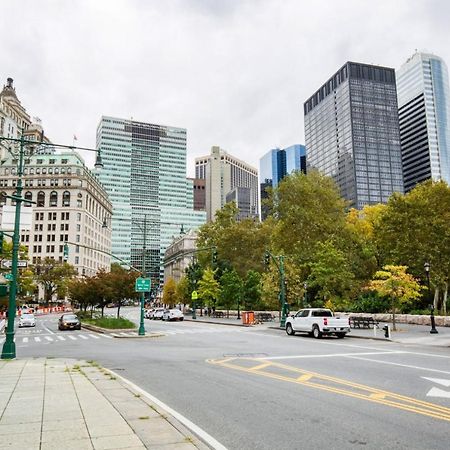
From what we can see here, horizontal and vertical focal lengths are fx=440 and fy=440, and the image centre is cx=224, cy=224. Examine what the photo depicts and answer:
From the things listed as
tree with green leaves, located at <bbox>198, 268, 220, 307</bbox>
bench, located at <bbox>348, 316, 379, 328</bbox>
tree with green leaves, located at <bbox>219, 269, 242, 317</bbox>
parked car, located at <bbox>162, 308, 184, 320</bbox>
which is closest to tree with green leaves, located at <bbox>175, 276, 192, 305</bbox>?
tree with green leaves, located at <bbox>198, 268, 220, 307</bbox>

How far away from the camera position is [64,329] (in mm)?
40938

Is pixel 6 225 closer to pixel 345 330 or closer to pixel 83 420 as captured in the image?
pixel 83 420

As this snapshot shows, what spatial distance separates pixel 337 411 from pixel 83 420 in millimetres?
4590

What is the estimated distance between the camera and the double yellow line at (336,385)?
845 centimetres

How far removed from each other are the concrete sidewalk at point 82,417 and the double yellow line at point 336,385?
168 inches

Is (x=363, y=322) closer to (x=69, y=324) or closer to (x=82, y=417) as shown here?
(x=69, y=324)

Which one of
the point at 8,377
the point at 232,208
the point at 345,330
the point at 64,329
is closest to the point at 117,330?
the point at 64,329

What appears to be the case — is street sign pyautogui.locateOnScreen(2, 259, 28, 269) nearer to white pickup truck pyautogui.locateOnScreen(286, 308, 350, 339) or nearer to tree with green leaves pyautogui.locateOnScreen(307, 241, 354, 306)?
white pickup truck pyautogui.locateOnScreen(286, 308, 350, 339)

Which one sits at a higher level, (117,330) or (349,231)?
(349,231)

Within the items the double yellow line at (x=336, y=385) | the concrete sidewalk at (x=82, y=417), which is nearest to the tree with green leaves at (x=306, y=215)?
the double yellow line at (x=336, y=385)

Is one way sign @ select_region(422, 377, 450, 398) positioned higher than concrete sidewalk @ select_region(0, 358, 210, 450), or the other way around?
concrete sidewalk @ select_region(0, 358, 210, 450)

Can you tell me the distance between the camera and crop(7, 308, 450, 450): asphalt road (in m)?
6.82

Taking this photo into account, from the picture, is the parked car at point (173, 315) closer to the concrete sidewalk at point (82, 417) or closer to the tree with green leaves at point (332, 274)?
the tree with green leaves at point (332, 274)

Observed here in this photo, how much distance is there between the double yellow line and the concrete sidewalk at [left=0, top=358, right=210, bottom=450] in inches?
168
